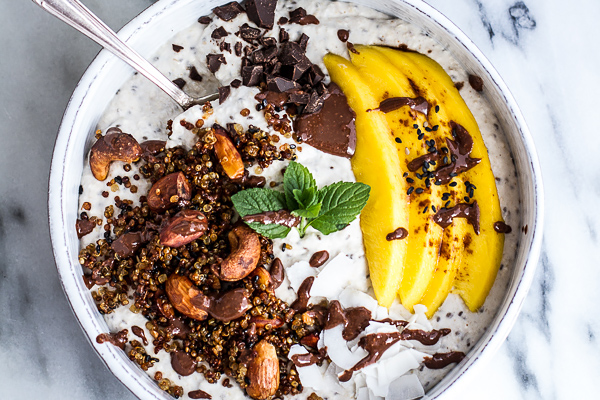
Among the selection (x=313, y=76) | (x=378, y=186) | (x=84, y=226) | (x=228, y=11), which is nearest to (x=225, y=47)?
(x=228, y=11)

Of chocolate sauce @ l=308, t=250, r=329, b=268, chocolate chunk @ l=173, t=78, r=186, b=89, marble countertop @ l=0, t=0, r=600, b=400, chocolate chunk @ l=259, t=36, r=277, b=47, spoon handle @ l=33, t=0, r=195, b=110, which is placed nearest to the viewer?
spoon handle @ l=33, t=0, r=195, b=110

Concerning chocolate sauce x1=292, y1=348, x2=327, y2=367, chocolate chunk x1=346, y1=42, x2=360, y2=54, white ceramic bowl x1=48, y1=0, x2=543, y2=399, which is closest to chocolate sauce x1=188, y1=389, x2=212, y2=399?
white ceramic bowl x1=48, y1=0, x2=543, y2=399

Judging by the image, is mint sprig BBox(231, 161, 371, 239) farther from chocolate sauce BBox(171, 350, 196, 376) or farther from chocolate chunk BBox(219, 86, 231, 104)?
chocolate sauce BBox(171, 350, 196, 376)

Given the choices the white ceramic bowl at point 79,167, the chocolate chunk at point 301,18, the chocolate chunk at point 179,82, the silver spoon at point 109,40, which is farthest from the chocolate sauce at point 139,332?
the chocolate chunk at point 301,18

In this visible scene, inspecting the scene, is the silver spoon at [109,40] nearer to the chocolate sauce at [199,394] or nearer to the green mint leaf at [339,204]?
the green mint leaf at [339,204]

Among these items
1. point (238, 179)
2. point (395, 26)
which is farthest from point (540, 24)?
point (238, 179)

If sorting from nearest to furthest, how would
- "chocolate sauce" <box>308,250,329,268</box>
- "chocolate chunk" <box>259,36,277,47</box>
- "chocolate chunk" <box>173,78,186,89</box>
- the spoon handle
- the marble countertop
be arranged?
the spoon handle → "chocolate sauce" <box>308,250,329,268</box> → "chocolate chunk" <box>259,36,277,47</box> → "chocolate chunk" <box>173,78,186,89</box> → the marble countertop

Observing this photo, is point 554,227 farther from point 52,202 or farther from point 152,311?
point 52,202
